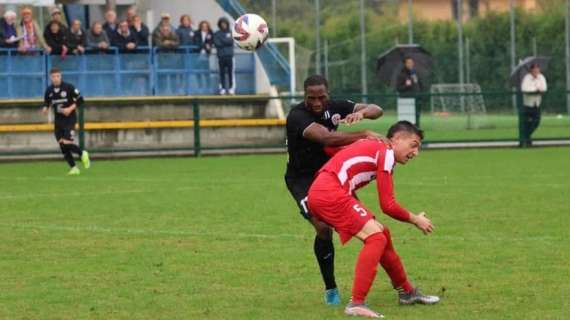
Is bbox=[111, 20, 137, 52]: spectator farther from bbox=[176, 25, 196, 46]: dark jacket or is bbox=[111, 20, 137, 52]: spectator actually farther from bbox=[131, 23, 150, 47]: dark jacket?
bbox=[176, 25, 196, 46]: dark jacket

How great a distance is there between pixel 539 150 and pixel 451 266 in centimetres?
1887

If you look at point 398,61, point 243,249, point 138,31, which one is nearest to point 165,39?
point 138,31

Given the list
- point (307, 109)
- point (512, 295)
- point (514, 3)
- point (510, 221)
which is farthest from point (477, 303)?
point (514, 3)

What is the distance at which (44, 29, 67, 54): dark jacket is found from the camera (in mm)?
31000

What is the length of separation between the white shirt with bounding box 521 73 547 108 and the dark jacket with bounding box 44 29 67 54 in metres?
10.5

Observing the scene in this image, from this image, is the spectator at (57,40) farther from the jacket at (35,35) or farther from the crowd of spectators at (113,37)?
the jacket at (35,35)

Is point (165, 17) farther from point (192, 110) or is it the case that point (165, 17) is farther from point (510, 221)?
point (510, 221)

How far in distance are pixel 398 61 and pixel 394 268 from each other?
2707cm

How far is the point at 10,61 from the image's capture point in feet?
104

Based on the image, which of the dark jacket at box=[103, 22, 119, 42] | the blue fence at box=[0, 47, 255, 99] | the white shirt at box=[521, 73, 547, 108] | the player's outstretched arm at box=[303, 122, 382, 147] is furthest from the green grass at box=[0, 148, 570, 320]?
the dark jacket at box=[103, 22, 119, 42]

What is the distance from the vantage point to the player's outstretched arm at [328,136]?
971cm

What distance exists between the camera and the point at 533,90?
31.6 m

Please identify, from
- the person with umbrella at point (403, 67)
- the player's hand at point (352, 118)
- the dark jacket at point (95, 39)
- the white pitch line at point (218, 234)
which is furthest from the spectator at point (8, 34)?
the player's hand at point (352, 118)

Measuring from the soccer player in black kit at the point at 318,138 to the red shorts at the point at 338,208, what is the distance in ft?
1.44
